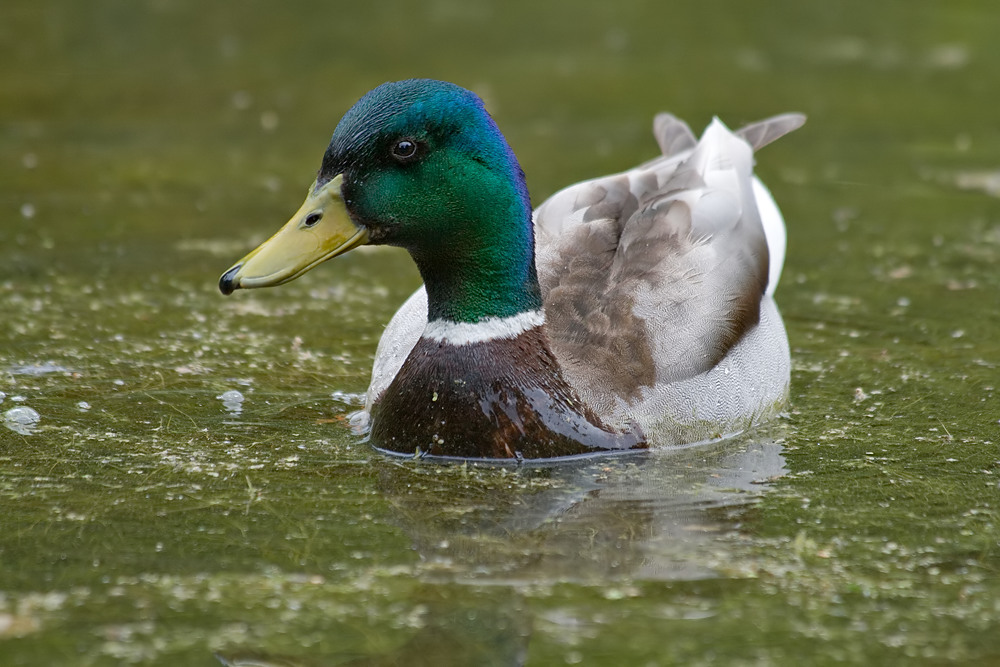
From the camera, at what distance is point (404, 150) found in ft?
17.2

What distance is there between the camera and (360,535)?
472 centimetres

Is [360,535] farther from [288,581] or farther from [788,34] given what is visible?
[788,34]

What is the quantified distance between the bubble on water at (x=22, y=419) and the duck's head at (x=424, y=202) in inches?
43.9

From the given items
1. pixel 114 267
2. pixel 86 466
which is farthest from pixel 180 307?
pixel 86 466

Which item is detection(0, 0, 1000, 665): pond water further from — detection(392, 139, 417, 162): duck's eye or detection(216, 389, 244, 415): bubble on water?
detection(392, 139, 417, 162): duck's eye

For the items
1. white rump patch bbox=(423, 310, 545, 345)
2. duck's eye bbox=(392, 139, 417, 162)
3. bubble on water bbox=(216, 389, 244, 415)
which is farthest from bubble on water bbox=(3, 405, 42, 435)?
duck's eye bbox=(392, 139, 417, 162)

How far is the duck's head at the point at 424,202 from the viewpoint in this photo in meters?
5.18

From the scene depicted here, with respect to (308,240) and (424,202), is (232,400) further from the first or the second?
(424,202)

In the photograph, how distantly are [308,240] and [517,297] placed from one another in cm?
81

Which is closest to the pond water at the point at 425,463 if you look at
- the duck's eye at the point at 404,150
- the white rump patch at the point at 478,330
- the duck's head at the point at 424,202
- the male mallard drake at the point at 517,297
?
the male mallard drake at the point at 517,297

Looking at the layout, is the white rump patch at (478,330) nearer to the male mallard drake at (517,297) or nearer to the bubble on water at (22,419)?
the male mallard drake at (517,297)

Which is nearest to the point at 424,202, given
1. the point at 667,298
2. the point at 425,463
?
the point at 425,463

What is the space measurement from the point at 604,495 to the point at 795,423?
1.27 meters

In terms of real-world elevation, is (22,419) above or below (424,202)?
below
